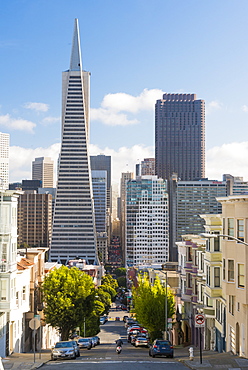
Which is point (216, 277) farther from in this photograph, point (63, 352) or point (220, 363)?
point (63, 352)

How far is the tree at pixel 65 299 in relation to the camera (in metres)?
55.6

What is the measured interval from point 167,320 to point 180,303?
15006 millimetres

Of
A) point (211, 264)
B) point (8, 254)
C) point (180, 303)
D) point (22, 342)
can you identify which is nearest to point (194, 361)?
point (211, 264)

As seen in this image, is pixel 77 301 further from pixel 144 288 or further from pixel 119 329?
pixel 119 329

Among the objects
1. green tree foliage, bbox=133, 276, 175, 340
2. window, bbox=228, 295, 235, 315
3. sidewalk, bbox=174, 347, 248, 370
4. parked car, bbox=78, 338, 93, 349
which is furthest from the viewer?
green tree foliage, bbox=133, 276, 175, 340

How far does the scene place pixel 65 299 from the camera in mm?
55969

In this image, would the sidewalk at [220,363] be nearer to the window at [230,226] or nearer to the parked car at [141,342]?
the window at [230,226]

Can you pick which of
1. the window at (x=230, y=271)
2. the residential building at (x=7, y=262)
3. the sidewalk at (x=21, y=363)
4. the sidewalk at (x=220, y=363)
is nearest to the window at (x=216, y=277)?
the window at (x=230, y=271)

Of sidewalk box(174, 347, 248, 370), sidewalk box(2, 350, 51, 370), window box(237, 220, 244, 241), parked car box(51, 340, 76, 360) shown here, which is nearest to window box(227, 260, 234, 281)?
window box(237, 220, 244, 241)

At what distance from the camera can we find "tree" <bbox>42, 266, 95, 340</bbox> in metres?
55.6

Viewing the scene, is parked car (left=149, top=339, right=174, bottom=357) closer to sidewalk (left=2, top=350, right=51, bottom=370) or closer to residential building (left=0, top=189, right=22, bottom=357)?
sidewalk (left=2, top=350, right=51, bottom=370)

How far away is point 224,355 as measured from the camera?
39.4 meters

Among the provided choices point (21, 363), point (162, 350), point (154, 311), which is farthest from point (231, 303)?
point (154, 311)

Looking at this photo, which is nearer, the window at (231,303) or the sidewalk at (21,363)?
the sidewalk at (21,363)
